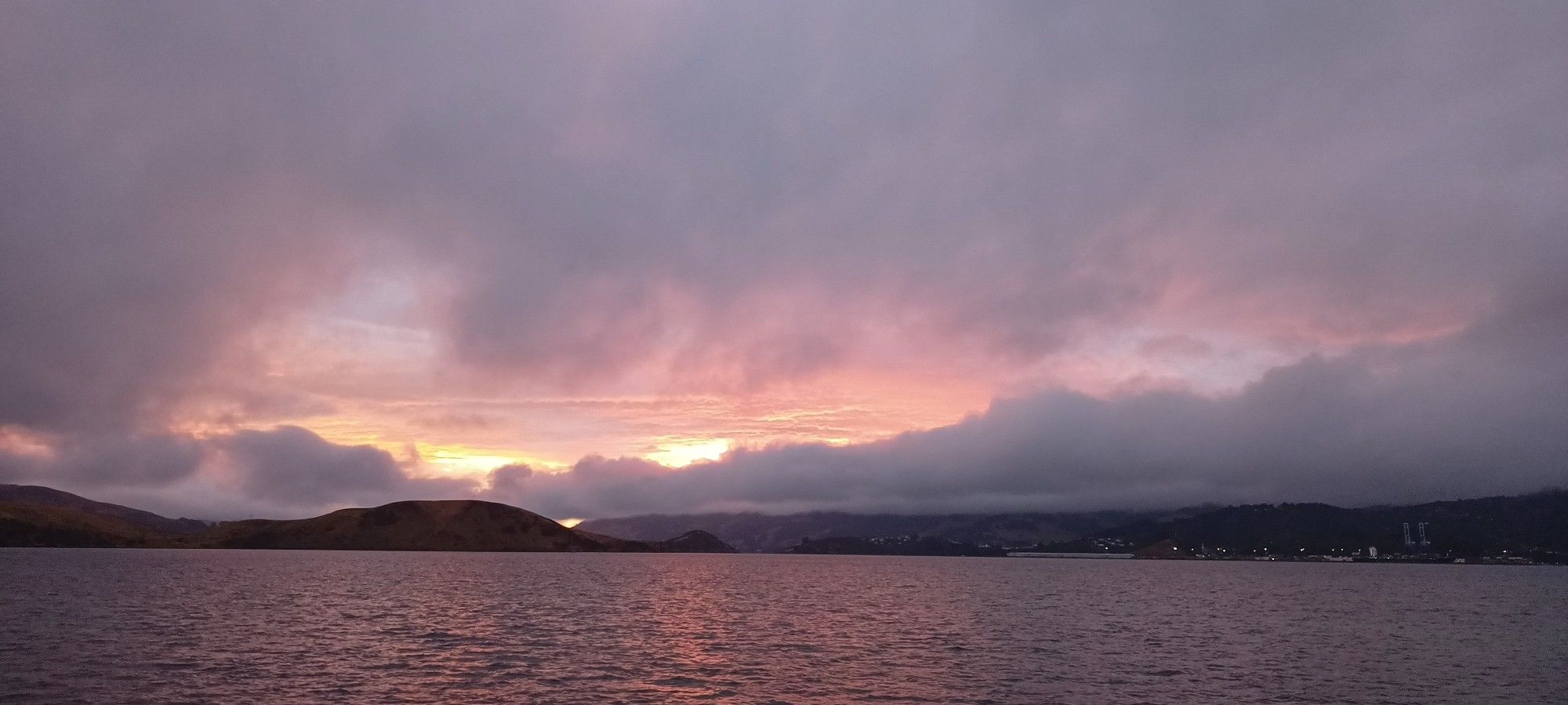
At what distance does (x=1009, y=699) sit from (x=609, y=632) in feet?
164

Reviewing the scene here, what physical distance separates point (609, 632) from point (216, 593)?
85.7 metres

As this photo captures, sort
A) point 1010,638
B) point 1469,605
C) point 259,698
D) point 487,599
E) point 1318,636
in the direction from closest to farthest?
1. point 259,698
2. point 1010,638
3. point 1318,636
4. point 487,599
5. point 1469,605

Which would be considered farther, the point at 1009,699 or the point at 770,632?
the point at 770,632

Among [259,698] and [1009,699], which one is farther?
[1009,699]

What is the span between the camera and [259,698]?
173 ft

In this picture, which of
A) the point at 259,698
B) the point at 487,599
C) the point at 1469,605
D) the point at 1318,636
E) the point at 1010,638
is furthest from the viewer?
the point at 1469,605

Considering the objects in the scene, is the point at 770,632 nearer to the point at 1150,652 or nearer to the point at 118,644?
the point at 1150,652

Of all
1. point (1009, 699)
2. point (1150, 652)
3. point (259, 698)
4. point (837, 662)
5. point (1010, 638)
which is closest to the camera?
point (259, 698)

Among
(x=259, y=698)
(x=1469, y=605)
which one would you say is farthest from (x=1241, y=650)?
(x=1469, y=605)

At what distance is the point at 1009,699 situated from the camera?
57531 millimetres

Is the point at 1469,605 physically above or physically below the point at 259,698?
below

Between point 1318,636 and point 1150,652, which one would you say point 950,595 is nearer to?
point 1318,636

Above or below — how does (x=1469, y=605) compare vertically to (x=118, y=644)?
below

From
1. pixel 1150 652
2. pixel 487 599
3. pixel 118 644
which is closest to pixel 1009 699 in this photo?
pixel 1150 652
